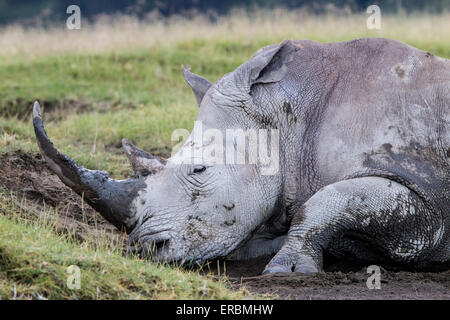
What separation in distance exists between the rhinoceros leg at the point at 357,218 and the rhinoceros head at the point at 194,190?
38cm

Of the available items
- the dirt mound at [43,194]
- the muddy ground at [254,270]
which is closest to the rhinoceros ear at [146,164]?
the muddy ground at [254,270]

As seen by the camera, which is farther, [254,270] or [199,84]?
[199,84]

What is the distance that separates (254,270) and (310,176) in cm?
79

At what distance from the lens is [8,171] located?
7.23m

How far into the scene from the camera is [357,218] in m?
5.87

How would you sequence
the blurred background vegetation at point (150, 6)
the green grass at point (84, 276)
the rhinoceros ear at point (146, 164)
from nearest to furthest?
the green grass at point (84, 276)
the rhinoceros ear at point (146, 164)
the blurred background vegetation at point (150, 6)

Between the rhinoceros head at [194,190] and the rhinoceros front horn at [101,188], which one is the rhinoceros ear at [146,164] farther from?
the rhinoceros front horn at [101,188]

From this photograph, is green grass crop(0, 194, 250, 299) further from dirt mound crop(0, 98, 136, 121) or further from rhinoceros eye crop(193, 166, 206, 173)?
dirt mound crop(0, 98, 136, 121)

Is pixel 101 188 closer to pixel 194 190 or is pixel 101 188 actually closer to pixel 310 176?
pixel 194 190

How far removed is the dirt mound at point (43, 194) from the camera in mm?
6668

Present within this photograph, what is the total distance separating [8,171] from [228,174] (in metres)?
2.17

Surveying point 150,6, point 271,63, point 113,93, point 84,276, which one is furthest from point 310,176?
point 150,6

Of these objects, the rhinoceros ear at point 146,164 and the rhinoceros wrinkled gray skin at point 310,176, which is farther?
the rhinoceros ear at point 146,164
